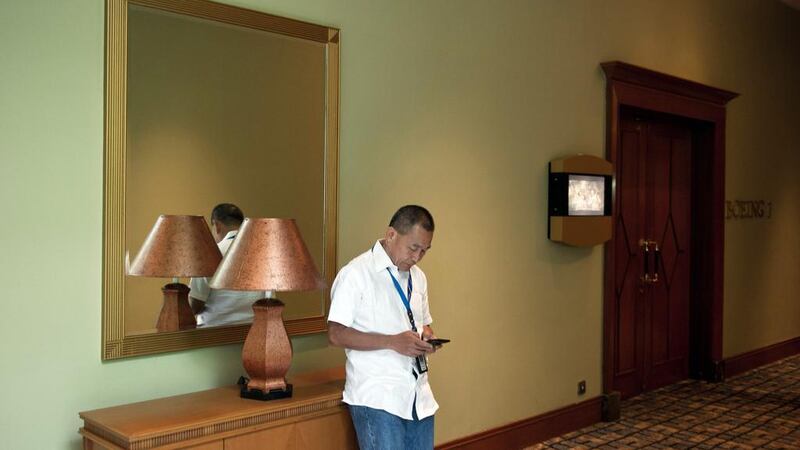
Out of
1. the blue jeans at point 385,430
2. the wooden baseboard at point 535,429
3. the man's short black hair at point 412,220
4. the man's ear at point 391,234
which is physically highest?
the man's short black hair at point 412,220

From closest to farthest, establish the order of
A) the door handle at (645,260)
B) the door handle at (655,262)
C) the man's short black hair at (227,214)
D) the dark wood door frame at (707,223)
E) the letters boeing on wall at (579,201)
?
the man's short black hair at (227,214) < the letters boeing on wall at (579,201) < the door handle at (645,260) < the door handle at (655,262) < the dark wood door frame at (707,223)

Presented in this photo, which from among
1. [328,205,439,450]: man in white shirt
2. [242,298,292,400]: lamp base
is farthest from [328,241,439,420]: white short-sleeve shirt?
[242,298,292,400]: lamp base

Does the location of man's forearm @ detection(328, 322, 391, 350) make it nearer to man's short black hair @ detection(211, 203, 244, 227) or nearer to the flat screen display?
man's short black hair @ detection(211, 203, 244, 227)

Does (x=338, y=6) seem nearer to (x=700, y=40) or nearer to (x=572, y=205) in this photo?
Answer: (x=572, y=205)

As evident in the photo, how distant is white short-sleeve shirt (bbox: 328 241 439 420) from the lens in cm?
340

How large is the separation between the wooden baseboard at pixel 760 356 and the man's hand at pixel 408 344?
5.36 meters

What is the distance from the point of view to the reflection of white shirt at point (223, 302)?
3547 millimetres

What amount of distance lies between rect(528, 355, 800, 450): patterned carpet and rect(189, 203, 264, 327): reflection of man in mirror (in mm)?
2652

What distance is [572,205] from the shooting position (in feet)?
18.7

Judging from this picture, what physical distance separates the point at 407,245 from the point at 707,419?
3.92 meters

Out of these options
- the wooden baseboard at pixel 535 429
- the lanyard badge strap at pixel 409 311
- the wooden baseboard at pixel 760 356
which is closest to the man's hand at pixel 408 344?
the lanyard badge strap at pixel 409 311

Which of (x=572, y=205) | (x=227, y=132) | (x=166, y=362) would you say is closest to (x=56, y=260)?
(x=166, y=362)

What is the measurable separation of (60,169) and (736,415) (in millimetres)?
5408

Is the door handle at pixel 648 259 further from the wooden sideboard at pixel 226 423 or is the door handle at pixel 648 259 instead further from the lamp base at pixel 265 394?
the lamp base at pixel 265 394
